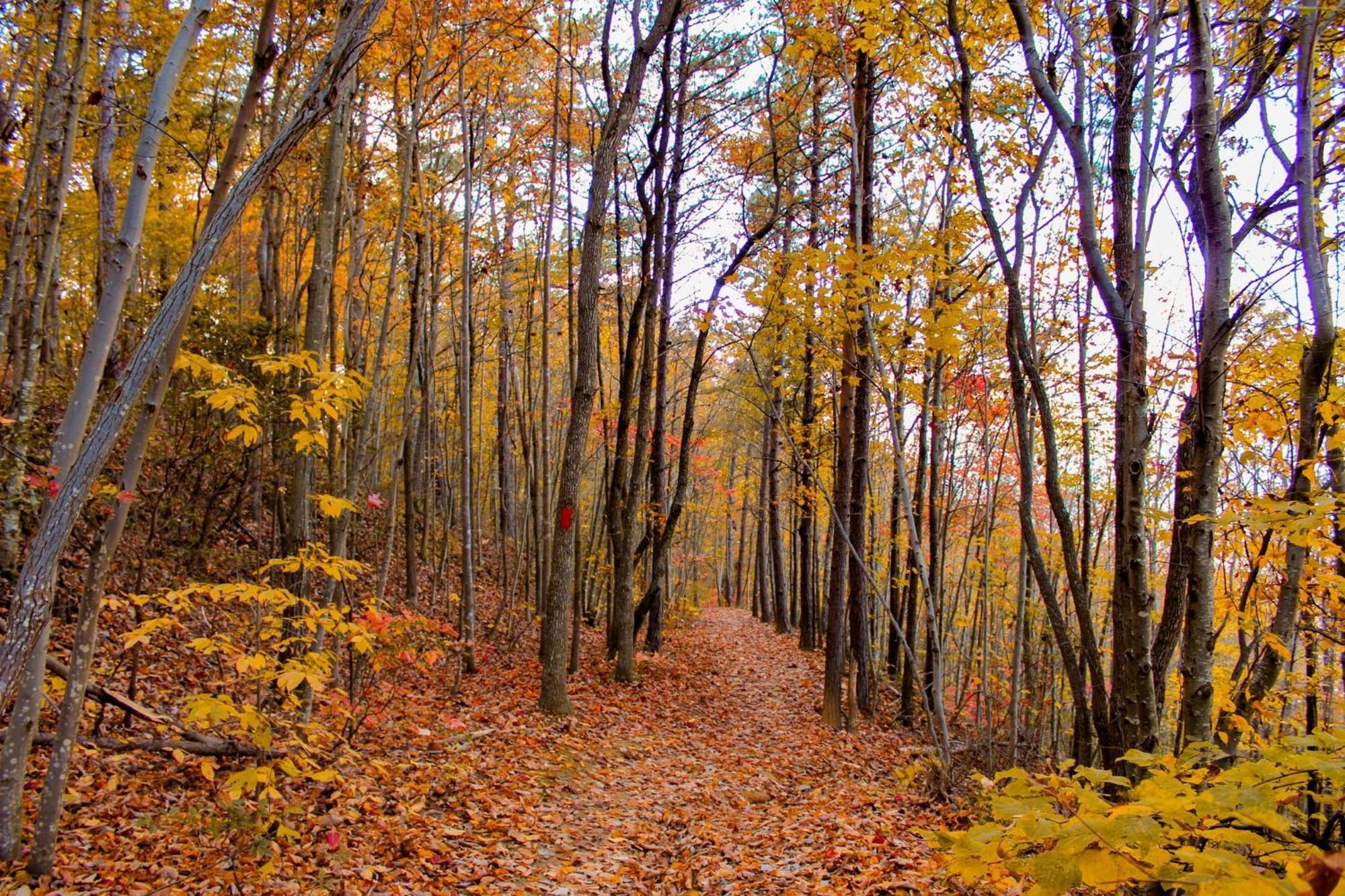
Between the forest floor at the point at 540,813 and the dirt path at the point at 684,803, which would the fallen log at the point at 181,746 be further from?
the dirt path at the point at 684,803

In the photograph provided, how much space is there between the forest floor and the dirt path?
0.02m

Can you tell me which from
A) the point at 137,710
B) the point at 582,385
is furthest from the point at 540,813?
the point at 582,385

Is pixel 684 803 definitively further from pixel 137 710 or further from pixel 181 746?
pixel 137 710

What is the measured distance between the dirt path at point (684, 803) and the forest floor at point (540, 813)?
2 centimetres

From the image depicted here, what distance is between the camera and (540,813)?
516 cm

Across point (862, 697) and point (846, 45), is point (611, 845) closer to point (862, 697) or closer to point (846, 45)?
point (862, 697)


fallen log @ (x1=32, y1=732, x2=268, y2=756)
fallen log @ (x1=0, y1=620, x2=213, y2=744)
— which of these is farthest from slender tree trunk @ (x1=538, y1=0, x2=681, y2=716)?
fallen log @ (x1=0, y1=620, x2=213, y2=744)

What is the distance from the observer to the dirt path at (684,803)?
4281 millimetres

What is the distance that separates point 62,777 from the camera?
2918 millimetres

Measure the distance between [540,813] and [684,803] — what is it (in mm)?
1320

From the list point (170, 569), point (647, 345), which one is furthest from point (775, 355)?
point (170, 569)

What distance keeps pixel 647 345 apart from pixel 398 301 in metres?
9.58

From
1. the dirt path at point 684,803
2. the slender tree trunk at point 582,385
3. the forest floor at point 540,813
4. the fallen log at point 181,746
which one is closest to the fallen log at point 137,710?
the fallen log at point 181,746

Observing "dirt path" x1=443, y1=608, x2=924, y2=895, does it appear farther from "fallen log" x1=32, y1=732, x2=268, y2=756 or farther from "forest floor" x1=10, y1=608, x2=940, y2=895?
"fallen log" x1=32, y1=732, x2=268, y2=756
